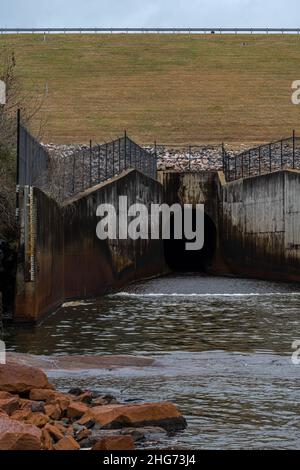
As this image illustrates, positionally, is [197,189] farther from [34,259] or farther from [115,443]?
[115,443]

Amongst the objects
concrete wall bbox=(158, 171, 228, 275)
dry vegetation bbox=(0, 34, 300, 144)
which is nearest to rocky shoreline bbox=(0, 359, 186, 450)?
concrete wall bbox=(158, 171, 228, 275)

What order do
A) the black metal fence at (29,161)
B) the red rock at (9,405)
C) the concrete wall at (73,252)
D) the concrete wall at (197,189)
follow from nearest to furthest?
the red rock at (9,405), the concrete wall at (73,252), the black metal fence at (29,161), the concrete wall at (197,189)

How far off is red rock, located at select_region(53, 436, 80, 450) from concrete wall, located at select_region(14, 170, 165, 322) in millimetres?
11146

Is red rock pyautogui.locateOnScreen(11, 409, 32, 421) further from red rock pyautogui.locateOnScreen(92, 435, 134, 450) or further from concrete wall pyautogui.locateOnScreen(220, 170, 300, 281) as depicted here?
concrete wall pyautogui.locateOnScreen(220, 170, 300, 281)

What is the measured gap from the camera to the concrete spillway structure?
69.9 feet

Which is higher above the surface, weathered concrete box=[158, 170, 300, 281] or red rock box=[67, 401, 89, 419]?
weathered concrete box=[158, 170, 300, 281]

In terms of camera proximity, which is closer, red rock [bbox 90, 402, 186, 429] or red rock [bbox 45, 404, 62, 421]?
red rock [bbox 90, 402, 186, 429]

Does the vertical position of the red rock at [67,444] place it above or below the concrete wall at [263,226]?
below

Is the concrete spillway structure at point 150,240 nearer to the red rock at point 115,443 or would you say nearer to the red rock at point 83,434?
the red rock at point 83,434

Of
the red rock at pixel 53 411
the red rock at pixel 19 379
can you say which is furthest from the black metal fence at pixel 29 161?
the red rock at pixel 53 411

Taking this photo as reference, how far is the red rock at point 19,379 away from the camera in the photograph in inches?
466

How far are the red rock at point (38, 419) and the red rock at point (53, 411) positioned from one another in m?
0.44

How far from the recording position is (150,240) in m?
40.0
